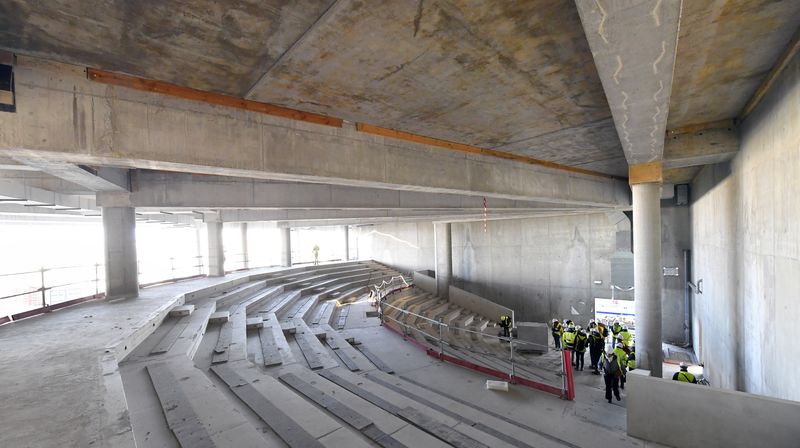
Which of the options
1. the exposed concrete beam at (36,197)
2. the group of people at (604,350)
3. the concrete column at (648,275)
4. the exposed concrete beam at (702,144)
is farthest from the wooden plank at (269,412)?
the exposed concrete beam at (702,144)

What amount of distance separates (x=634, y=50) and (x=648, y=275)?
10164 mm

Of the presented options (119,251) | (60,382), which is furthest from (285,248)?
(60,382)

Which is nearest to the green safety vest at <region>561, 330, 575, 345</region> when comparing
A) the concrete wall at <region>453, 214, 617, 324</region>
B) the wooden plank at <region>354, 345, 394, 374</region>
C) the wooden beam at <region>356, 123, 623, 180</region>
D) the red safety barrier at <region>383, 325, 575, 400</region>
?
the red safety barrier at <region>383, 325, 575, 400</region>

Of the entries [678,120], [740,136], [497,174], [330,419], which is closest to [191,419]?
[330,419]

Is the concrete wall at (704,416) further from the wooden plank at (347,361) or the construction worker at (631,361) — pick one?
the wooden plank at (347,361)

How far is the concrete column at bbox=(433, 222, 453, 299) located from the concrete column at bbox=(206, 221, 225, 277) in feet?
45.8

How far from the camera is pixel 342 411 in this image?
20.3ft

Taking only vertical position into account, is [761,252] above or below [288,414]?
above

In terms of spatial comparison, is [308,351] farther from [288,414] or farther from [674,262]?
[674,262]

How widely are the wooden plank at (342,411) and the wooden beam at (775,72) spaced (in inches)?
309

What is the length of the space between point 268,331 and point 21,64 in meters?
8.77

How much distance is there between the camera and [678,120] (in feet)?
28.8

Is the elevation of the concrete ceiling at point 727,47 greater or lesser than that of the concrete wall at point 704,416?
greater

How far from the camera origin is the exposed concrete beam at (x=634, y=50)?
2.87 m
